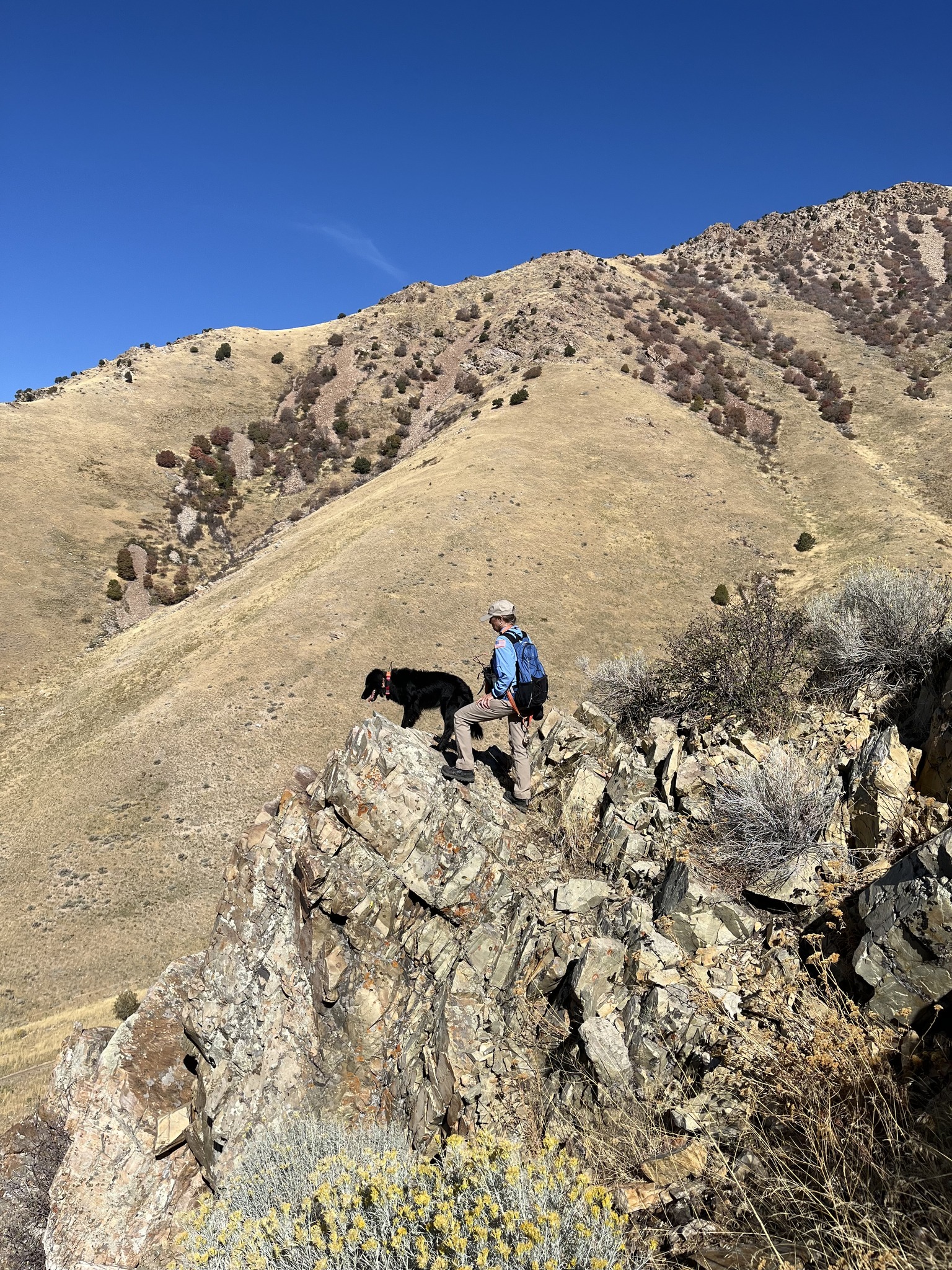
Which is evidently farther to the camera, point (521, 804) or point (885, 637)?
point (885, 637)

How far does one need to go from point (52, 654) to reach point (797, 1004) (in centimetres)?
3648

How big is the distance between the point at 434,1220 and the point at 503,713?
5.95 meters

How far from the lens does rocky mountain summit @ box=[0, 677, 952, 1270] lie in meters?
4.54

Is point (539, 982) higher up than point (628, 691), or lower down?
higher up

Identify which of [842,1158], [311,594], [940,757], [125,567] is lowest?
[125,567]

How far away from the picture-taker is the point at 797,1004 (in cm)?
516

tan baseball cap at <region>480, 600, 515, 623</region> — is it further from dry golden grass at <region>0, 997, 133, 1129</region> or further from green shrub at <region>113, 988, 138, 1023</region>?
dry golden grass at <region>0, 997, 133, 1129</region>

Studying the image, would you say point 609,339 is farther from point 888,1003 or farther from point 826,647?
point 888,1003

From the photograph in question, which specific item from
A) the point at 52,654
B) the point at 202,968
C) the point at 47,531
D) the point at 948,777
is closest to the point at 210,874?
the point at 202,968

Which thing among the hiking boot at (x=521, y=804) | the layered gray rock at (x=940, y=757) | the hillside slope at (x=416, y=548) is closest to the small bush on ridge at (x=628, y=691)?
the hiking boot at (x=521, y=804)

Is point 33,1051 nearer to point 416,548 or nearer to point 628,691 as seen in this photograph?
point 628,691

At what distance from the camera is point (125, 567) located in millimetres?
39406

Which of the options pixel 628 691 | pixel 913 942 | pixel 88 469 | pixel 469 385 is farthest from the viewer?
pixel 469 385

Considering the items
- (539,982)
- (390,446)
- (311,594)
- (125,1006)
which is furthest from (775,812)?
(390,446)
